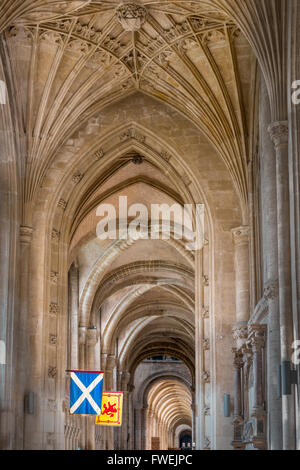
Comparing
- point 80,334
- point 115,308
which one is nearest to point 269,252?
point 80,334

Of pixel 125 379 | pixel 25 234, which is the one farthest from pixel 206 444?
pixel 125 379

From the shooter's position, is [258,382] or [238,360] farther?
[238,360]

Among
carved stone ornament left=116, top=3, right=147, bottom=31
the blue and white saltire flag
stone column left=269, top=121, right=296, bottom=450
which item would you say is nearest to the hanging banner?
the blue and white saltire flag

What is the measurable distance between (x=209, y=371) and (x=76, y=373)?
3591 mm

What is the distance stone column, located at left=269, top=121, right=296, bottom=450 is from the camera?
1491cm

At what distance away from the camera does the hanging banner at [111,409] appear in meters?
31.3

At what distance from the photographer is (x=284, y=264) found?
15.9 m

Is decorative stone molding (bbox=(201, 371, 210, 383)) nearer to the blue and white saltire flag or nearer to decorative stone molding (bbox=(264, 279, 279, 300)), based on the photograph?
the blue and white saltire flag

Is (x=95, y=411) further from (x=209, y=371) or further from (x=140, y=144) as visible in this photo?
(x=140, y=144)

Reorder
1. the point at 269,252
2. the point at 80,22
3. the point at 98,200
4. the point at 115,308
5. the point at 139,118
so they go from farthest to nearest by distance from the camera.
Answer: the point at 115,308 < the point at 98,200 < the point at 139,118 < the point at 80,22 < the point at 269,252

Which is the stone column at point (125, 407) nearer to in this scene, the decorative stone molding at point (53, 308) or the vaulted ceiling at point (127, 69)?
the decorative stone molding at point (53, 308)

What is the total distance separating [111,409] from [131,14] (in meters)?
15.5

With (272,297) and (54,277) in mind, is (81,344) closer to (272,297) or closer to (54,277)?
(54,277)

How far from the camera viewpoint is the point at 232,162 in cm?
2353
